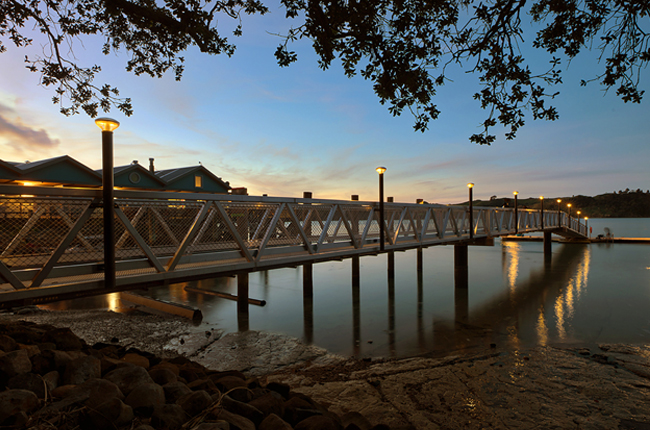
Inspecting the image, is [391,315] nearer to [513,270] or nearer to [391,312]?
[391,312]

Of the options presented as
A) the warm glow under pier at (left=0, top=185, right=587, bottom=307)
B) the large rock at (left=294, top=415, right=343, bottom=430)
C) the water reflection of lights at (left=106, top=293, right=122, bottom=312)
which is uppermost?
the warm glow under pier at (left=0, top=185, right=587, bottom=307)

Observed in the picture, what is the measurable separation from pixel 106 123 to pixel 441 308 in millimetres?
14372

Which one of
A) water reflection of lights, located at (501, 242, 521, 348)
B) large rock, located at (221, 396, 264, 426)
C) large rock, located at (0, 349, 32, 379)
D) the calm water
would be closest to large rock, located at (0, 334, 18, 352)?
large rock, located at (0, 349, 32, 379)

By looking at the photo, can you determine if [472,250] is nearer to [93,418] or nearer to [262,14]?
[262,14]

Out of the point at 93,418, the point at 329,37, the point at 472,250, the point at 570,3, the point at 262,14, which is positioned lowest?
the point at 472,250

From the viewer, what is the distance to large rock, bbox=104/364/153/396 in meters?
3.78

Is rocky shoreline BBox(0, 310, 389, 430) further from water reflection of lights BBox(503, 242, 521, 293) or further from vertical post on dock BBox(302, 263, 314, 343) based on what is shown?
water reflection of lights BBox(503, 242, 521, 293)

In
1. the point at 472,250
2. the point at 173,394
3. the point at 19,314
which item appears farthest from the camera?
the point at 472,250

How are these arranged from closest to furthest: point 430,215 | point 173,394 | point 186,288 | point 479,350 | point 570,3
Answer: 1. point 173,394
2. point 570,3
3. point 479,350
4. point 430,215
5. point 186,288

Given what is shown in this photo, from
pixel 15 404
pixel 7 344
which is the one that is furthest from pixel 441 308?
pixel 15 404

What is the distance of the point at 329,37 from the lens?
21.2 feet

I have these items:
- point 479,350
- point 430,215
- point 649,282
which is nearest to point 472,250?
point 649,282

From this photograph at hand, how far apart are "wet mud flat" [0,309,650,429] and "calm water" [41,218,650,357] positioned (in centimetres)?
129

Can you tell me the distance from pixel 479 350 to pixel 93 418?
9.19 metres
